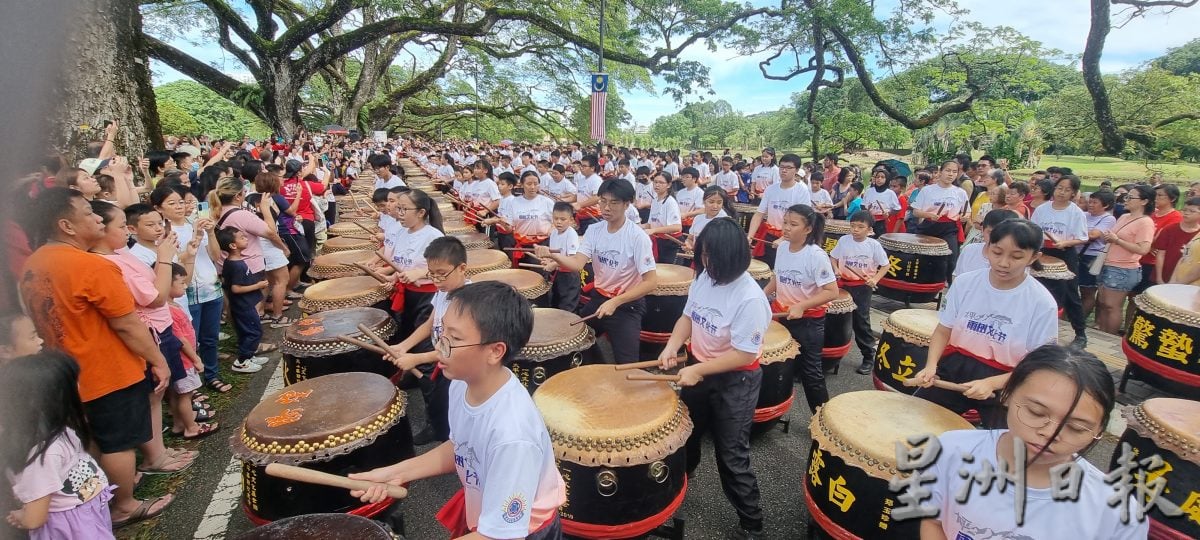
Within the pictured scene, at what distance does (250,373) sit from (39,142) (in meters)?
4.59

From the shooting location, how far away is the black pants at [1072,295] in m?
5.43

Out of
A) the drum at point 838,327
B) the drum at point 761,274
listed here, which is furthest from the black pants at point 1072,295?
the drum at point 761,274

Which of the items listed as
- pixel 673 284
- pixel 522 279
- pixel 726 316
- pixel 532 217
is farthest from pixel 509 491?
pixel 532 217

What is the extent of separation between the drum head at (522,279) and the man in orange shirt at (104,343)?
2.34m

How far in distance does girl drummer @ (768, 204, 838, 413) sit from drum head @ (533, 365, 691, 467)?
151 cm

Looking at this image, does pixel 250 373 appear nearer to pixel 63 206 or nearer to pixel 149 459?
pixel 149 459

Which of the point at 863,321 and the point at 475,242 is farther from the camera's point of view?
the point at 475,242

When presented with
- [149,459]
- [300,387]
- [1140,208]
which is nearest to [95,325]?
[300,387]

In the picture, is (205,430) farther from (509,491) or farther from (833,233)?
(833,233)

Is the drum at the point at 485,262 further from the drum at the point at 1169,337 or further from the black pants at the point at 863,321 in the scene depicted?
the drum at the point at 1169,337

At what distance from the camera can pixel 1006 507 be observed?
141 cm

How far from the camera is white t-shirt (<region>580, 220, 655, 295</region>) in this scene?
4074 mm

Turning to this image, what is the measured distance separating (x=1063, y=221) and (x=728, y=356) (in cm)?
553

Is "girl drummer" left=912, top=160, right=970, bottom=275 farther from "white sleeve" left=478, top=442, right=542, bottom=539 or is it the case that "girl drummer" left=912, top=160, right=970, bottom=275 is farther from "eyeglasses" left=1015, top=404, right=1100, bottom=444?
"white sleeve" left=478, top=442, right=542, bottom=539
